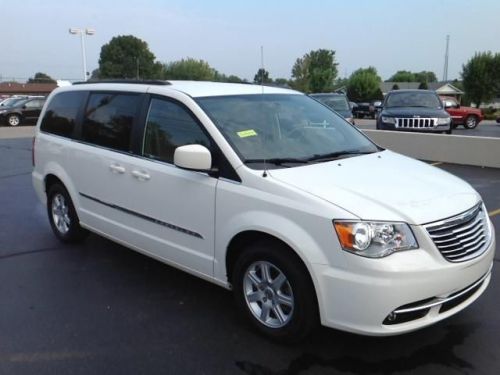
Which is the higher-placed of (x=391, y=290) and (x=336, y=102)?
(x=336, y=102)

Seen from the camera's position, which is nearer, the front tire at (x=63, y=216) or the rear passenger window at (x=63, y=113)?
the rear passenger window at (x=63, y=113)

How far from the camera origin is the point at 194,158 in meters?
3.53

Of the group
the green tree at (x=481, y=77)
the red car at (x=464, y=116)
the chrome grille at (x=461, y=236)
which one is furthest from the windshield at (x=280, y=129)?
the green tree at (x=481, y=77)

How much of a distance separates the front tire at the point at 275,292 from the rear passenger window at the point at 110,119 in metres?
1.68

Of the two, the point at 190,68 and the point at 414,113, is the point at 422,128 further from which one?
the point at 190,68

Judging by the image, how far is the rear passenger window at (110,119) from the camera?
14.8 ft

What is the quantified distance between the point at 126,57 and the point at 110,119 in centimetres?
8270

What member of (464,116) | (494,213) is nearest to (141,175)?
(494,213)

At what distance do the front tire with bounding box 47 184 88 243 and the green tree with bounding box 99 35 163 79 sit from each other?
75.3 metres

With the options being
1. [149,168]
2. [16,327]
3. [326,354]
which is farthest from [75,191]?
[326,354]

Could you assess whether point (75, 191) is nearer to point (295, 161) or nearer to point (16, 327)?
point (16, 327)

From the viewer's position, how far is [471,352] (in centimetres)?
329

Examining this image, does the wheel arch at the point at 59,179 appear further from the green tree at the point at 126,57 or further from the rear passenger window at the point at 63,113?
Result: the green tree at the point at 126,57

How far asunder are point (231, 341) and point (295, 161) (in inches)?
53.3
